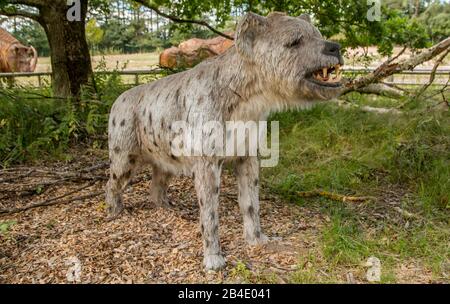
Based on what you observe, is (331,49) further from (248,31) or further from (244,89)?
(244,89)

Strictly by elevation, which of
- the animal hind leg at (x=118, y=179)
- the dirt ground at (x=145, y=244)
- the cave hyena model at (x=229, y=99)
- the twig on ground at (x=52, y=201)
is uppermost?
the cave hyena model at (x=229, y=99)

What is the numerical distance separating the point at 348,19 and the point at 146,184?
3758 millimetres

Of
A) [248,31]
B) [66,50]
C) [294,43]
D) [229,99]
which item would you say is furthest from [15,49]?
[294,43]

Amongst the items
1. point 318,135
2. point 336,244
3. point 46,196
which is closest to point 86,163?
point 46,196

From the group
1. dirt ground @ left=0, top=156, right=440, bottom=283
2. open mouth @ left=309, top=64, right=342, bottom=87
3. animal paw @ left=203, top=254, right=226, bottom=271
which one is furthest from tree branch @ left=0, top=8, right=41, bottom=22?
open mouth @ left=309, top=64, right=342, bottom=87

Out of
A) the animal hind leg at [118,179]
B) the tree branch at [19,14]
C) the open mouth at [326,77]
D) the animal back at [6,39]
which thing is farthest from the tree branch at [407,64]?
the animal back at [6,39]

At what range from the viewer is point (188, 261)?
130 inches

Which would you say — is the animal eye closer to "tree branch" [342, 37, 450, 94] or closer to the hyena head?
the hyena head

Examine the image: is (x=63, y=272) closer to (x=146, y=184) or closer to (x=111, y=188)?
(x=111, y=188)

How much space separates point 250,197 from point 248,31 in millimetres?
1320

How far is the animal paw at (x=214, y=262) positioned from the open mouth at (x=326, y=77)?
4.65 ft

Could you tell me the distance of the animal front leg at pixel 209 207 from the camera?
3.10 m

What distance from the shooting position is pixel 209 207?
314cm

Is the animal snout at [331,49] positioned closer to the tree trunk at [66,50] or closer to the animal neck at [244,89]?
the animal neck at [244,89]
